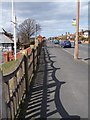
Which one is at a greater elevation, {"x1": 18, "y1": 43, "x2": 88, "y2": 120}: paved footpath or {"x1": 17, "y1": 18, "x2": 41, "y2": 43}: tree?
{"x1": 17, "y1": 18, "x2": 41, "y2": 43}: tree

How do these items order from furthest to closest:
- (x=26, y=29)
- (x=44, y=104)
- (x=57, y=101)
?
1. (x=26, y=29)
2. (x=57, y=101)
3. (x=44, y=104)

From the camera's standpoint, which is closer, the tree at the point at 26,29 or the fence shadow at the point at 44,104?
the fence shadow at the point at 44,104

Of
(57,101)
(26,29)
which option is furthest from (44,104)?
(26,29)

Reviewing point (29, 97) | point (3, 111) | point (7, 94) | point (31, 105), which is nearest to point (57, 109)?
point (31, 105)

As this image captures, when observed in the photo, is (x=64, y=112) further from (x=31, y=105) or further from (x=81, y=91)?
(x=81, y=91)

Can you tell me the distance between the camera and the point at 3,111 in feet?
14.4

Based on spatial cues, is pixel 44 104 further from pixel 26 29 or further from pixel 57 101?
pixel 26 29

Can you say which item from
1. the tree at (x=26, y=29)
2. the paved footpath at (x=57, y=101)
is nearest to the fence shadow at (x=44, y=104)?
the paved footpath at (x=57, y=101)

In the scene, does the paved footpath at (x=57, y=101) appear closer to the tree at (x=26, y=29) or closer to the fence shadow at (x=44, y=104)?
the fence shadow at (x=44, y=104)

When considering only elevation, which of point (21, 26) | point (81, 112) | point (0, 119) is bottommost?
point (81, 112)

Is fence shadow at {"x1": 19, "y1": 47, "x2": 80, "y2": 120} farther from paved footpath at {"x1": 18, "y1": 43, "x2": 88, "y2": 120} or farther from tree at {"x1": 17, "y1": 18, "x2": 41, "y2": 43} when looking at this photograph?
tree at {"x1": 17, "y1": 18, "x2": 41, "y2": 43}

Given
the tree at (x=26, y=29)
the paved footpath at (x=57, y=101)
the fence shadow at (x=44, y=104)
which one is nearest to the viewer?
the fence shadow at (x=44, y=104)

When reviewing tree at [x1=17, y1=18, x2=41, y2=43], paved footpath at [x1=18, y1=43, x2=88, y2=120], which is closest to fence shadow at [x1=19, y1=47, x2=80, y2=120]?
paved footpath at [x1=18, y1=43, x2=88, y2=120]

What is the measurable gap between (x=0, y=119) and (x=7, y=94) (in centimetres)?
93
